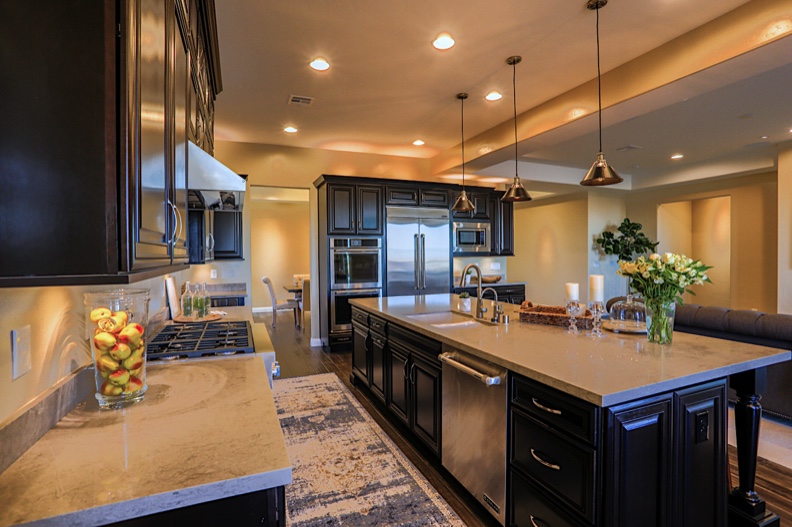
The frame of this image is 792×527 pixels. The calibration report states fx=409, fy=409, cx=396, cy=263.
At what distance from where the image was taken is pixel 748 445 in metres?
1.94

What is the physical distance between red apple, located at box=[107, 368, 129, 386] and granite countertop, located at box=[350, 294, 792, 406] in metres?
1.44

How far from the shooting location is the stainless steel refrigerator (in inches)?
231

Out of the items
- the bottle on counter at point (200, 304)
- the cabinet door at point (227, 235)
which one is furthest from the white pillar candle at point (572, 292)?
the cabinet door at point (227, 235)

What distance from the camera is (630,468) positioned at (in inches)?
57.3

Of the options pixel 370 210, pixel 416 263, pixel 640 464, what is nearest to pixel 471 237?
pixel 416 263

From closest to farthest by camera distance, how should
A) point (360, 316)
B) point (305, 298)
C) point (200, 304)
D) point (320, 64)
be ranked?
point (200, 304) < point (320, 64) < point (360, 316) < point (305, 298)

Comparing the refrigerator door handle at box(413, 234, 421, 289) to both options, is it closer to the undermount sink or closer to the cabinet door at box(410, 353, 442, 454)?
the undermount sink

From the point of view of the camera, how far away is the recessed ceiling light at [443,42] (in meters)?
2.95

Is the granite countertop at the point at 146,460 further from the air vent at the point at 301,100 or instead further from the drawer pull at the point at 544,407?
the air vent at the point at 301,100

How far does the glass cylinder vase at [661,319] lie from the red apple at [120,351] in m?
2.26

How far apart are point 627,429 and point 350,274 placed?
4437 millimetres

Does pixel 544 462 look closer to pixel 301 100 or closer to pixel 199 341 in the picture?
pixel 199 341

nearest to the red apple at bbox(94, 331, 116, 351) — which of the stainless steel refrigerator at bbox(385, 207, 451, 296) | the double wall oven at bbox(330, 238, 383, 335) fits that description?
the double wall oven at bbox(330, 238, 383, 335)

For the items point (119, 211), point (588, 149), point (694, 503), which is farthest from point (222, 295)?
point (588, 149)
